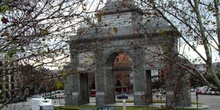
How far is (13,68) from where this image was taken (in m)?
5.95

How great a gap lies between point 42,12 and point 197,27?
440 cm

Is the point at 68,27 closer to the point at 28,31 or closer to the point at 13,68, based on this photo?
the point at 28,31

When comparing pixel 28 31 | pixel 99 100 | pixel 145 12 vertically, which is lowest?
pixel 99 100

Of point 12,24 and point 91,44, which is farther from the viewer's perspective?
point 91,44

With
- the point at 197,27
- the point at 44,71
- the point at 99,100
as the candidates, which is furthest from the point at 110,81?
the point at 44,71

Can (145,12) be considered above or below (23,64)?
above

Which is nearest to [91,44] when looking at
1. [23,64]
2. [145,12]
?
[23,64]

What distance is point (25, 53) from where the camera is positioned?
6164 millimetres

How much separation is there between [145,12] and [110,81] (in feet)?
108

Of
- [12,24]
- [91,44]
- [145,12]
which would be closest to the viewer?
[12,24]

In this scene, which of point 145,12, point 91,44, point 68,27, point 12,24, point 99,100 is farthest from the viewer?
point 99,100

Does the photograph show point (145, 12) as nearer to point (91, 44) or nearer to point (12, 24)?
point (91, 44)

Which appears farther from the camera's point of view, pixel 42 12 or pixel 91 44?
pixel 91 44

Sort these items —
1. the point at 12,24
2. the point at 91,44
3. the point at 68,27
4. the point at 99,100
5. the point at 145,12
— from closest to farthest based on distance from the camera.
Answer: the point at 12,24
the point at 68,27
the point at 91,44
the point at 145,12
the point at 99,100
